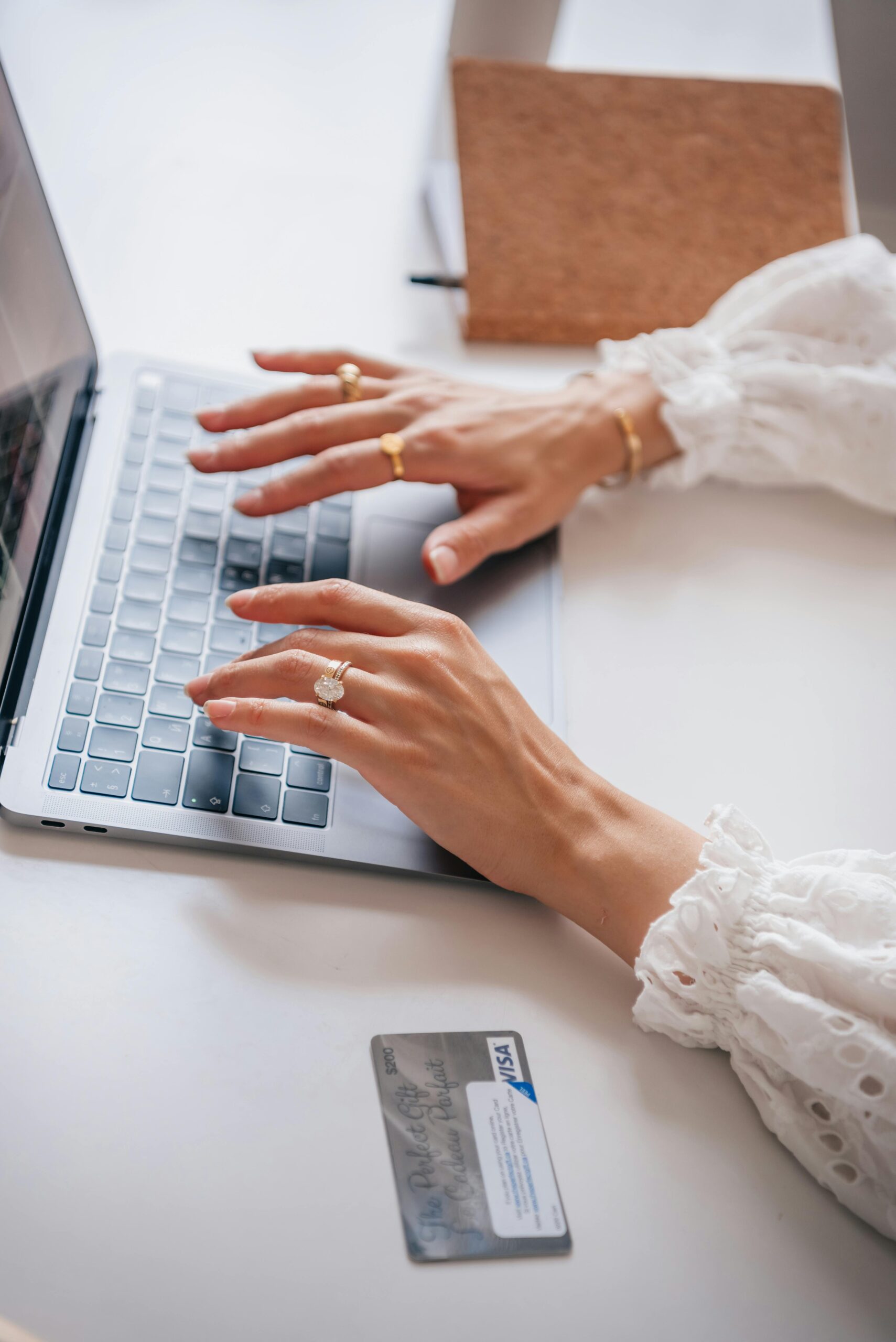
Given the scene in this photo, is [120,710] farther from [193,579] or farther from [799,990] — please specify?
[799,990]

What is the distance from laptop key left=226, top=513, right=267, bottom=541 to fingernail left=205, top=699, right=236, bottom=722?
0.61ft

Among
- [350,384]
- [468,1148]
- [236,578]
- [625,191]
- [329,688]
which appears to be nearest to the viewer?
[468,1148]

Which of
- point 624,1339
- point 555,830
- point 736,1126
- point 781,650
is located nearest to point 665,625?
point 781,650

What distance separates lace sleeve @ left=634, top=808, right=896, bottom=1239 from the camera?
47 centimetres

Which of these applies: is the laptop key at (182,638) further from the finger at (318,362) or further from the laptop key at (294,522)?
the finger at (318,362)

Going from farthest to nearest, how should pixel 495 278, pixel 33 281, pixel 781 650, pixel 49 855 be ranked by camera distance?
pixel 495 278 → pixel 781 650 → pixel 33 281 → pixel 49 855

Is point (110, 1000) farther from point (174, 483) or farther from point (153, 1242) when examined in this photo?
point (174, 483)

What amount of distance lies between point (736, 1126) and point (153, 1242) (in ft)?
0.95

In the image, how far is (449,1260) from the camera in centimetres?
43

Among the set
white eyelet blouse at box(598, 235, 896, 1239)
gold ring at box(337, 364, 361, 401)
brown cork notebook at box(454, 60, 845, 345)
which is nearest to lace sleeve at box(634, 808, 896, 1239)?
white eyelet blouse at box(598, 235, 896, 1239)

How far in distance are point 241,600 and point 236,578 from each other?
0.27 feet

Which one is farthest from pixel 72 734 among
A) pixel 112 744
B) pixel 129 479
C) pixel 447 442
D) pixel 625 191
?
pixel 625 191

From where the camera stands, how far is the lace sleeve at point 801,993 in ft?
1.55

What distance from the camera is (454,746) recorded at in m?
0.57
